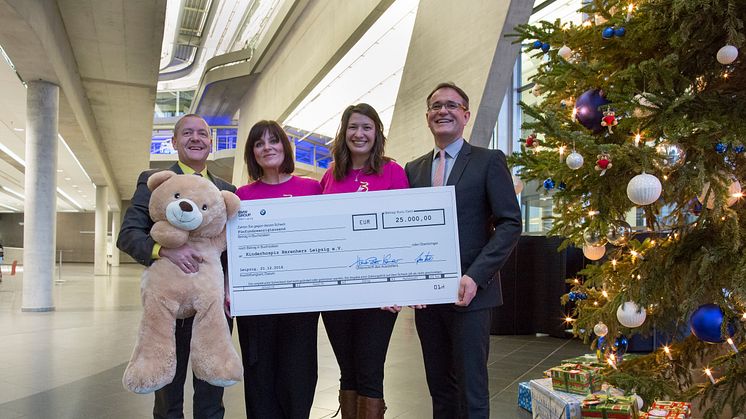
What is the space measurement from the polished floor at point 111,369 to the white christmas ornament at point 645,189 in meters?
1.83

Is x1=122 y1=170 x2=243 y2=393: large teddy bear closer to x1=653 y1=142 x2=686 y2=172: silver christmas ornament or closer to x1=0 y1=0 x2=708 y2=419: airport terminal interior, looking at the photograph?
x1=0 y1=0 x2=708 y2=419: airport terminal interior

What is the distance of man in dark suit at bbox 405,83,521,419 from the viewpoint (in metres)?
2.21

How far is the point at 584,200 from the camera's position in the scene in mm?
2717

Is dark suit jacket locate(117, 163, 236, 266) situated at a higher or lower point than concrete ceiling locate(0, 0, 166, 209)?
lower

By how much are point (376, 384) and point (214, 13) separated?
2326 centimetres

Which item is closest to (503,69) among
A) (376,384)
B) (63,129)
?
(376,384)

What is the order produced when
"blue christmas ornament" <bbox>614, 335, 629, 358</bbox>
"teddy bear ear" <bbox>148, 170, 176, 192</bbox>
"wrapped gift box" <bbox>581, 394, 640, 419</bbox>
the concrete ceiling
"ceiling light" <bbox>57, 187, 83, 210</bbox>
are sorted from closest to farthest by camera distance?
"teddy bear ear" <bbox>148, 170, 176, 192</bbox> < "wrapped gift box" <bbox>581, 394, 640, 419</bbox> < "blue christmas ornament" <bbox>614, 335, 629, 358</bbox> < the concrete ceiling < "ceiling light" <bbox>57, 187, 83, 210</bbox>

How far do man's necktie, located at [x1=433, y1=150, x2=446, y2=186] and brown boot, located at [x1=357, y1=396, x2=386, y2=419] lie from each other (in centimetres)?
100

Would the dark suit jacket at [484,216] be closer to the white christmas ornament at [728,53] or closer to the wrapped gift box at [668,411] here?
the white christmas ornament at [728,53]

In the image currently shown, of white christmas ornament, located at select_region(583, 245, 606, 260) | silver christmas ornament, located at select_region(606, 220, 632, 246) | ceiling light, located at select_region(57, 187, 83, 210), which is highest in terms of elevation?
ceiling light, located at select_region(57, 187, 83, 210)

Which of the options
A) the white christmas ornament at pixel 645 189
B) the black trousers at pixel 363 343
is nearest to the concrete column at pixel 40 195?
the black trousers at pixel 363 343

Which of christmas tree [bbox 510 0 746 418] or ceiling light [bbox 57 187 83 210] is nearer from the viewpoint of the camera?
christmas tree [bbox 510 0 746 418]

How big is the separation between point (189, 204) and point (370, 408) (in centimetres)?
117

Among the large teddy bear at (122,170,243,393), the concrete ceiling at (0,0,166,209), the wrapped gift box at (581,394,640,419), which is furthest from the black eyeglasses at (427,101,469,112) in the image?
the concrete ceiling at (0,0,166,209)
